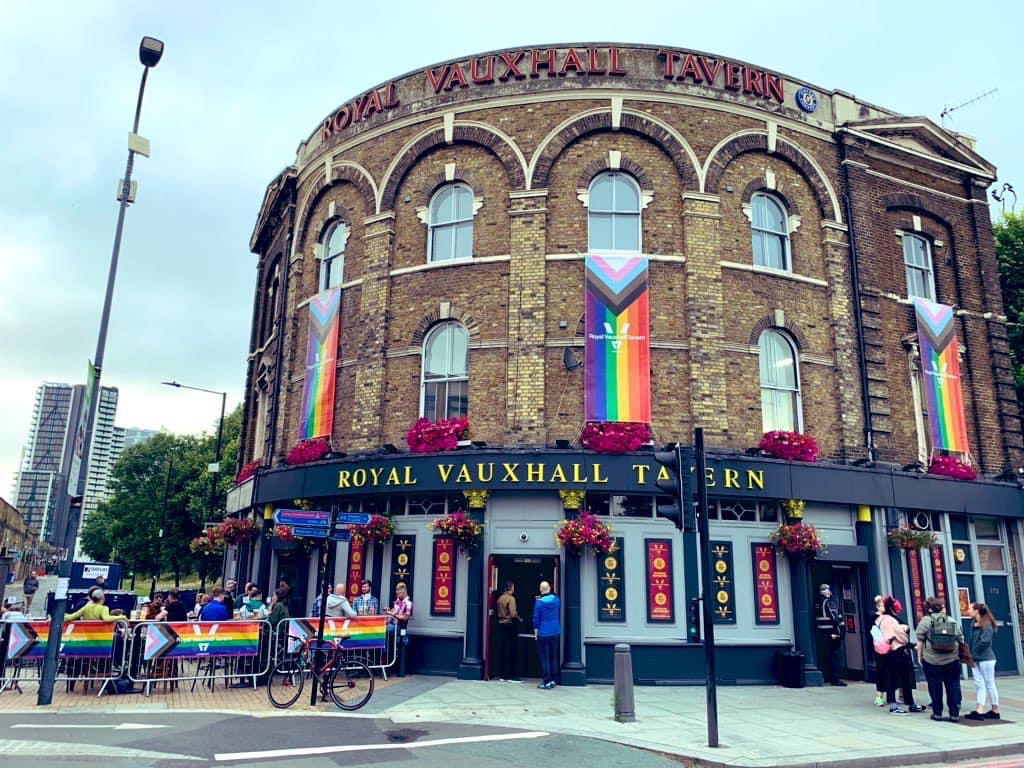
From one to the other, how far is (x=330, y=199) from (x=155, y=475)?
1180 inches

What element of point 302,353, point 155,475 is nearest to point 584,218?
point 302,353

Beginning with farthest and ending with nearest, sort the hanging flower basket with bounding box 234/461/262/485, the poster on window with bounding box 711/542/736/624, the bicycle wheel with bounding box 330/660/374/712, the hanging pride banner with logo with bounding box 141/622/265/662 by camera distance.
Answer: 1. the hanging flower basket with bounding box 234/461/262/485
2. the poster on window with bounding box 711/542/736/624
3. the hanging pride banner with logo with bounding box 141/622/265/662
4. the bicycle wheel with bounding box 330/660/374/712

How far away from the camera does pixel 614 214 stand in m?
16.5

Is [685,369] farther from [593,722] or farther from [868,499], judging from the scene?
[593,722]

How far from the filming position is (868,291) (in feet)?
57.2

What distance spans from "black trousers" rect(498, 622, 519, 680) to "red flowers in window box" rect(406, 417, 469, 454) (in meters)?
3.48

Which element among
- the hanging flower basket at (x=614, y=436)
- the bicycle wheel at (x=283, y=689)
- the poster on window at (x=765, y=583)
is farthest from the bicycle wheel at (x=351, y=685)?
the poster on window at (x=765, y=583)

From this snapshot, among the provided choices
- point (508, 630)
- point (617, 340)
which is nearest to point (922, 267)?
point (617, 340)

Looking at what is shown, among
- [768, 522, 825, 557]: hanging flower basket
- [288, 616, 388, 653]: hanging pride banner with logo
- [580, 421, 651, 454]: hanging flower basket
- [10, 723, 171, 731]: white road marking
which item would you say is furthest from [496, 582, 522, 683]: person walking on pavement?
[10, 723, 171, 731]: white road marking

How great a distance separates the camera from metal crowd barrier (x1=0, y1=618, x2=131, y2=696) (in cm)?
1221

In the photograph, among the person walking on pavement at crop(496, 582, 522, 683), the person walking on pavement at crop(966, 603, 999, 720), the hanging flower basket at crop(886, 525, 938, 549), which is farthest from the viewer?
the hanging flower basket at crop(886, 525, 938, 549)

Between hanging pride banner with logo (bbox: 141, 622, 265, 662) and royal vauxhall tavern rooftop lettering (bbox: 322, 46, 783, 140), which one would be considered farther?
royal vauxhall tavern rooftop lettering (bbox: 322, 46, 783, 140)

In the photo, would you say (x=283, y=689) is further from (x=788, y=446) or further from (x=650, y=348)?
(x=788, y=446)

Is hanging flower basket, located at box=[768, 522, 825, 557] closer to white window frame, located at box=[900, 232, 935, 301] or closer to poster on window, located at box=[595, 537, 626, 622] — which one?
poster on window, located at box=[595, 537, 626, 622]
